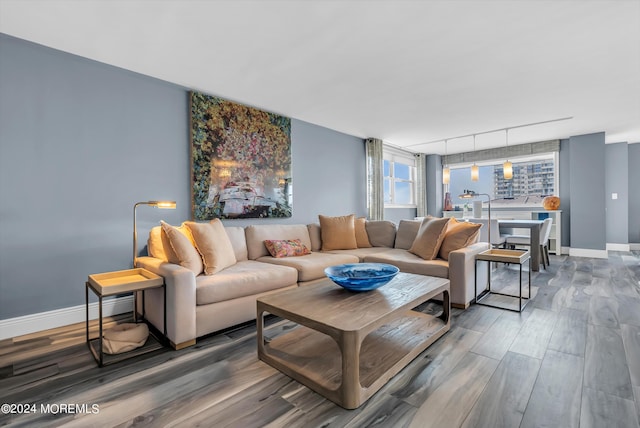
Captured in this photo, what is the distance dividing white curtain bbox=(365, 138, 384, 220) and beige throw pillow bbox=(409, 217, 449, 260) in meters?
2.45

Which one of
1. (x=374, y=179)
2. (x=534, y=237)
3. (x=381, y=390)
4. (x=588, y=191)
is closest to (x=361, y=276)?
(x=381, y=390)

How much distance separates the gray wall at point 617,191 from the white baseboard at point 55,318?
863 centimetres

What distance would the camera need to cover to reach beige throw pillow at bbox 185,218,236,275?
2480 millimetres

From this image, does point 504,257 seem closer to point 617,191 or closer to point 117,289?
point 117,289

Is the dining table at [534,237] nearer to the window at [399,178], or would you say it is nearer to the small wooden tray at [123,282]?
the window at [399,178]

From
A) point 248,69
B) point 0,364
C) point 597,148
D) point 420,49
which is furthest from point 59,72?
point 597,148

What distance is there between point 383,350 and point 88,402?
5.27 ft

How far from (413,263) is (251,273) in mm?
1593

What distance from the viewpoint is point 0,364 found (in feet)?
6.24

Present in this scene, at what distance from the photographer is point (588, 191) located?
5641 millimetres

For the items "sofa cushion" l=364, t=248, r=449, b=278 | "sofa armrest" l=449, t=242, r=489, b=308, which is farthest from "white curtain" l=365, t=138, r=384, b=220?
"sofa armrest" l=449, t=242, r=489, b=308

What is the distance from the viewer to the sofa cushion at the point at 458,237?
3.00 meters

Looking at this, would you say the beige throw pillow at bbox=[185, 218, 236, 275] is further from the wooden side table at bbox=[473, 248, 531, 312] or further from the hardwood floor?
the wooden side table at bbox=[473, 248, 531, 312]

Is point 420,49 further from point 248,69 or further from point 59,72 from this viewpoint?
point 59,72
